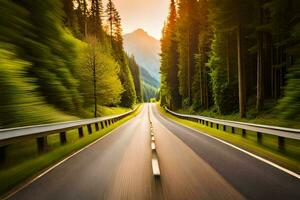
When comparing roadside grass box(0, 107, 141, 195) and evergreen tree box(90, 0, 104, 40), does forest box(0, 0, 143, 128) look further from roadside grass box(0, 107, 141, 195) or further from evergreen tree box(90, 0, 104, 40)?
evergreen tree box(90, 0, 104, 40)

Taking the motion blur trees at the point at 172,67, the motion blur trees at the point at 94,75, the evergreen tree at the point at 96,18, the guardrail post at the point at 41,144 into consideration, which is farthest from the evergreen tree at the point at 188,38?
the guardrail post at the point at 41,144

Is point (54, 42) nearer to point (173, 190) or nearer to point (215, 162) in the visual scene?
point (215, 162)

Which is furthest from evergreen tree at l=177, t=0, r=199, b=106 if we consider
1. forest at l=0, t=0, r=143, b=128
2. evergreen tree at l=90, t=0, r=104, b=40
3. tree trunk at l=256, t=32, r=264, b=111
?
forest at l=0, t=0, r=143, b=128

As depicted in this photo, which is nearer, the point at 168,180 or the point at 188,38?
the point at 168,180

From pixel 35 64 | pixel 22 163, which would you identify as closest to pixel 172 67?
pixel 35 64

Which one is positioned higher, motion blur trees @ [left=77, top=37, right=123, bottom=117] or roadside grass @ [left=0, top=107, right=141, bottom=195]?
motion blur trees @ [left=77, top=37, right=123, bottom=117]

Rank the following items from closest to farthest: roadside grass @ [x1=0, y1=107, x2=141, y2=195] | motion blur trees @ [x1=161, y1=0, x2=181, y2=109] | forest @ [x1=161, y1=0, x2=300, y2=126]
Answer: roadside grass @ [x1=0, y1=107, x2=141, y2=195] → forest @ [x1=161, y1=0, x2=300, y2=126] → motion blur trees @ [x1=161, y1=0, x2=181, y2=109]

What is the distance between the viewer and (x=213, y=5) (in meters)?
26.1

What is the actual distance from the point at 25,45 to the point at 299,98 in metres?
13.4

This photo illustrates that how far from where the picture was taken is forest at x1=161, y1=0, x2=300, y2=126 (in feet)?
65.4

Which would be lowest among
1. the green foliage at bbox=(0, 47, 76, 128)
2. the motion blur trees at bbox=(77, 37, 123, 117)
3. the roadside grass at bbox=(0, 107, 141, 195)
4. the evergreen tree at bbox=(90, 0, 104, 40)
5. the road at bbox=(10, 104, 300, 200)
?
the roadside grass at bbox=(0, 107, 141, 195)

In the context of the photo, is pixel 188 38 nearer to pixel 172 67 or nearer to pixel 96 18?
pixel 172 67

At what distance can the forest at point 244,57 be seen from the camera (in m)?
19.9

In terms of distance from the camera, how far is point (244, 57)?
1328 inches
